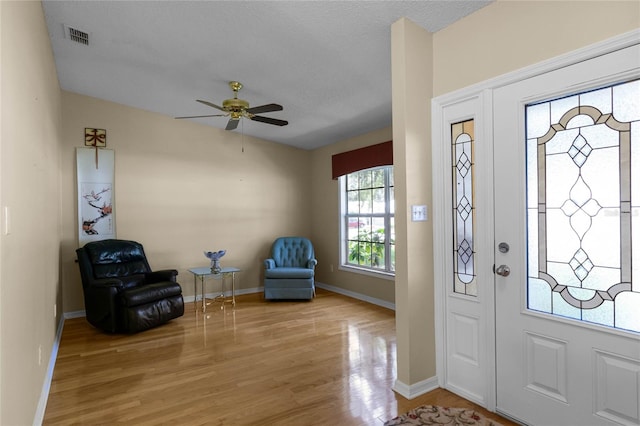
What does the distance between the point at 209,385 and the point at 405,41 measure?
9.56 feet

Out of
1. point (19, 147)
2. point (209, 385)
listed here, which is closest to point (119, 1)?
point (19, 147)

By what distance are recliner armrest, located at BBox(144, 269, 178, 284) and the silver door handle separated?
3.70 m

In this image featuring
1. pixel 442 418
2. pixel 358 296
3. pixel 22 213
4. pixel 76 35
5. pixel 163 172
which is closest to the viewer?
pixel 22 213

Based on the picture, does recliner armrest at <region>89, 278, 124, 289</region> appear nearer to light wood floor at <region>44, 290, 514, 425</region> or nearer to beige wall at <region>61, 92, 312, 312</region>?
light wood floor at <region>44, 290, 514, 425</region>

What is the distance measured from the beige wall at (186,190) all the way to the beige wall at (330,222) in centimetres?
27

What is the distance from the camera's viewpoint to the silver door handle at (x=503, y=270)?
2.16 meters

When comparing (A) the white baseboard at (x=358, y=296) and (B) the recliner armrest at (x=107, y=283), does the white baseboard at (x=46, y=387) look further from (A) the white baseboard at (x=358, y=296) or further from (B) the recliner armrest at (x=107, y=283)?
(A) the white baseboard at (x=358, y=296)

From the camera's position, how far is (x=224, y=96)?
4168 millimetres

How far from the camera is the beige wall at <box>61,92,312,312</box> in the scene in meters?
4.54

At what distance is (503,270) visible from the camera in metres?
2.18

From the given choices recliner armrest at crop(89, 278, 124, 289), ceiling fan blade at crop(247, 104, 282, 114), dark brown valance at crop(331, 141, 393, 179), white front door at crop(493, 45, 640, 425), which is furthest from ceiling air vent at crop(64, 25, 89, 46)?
dark brown valance at crop(331, 141, 393, 179)

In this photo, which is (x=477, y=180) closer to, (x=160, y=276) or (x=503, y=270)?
(x=503, y=270)

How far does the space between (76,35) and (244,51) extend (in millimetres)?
1468

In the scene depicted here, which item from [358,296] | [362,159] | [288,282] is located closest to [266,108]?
[362,159]
